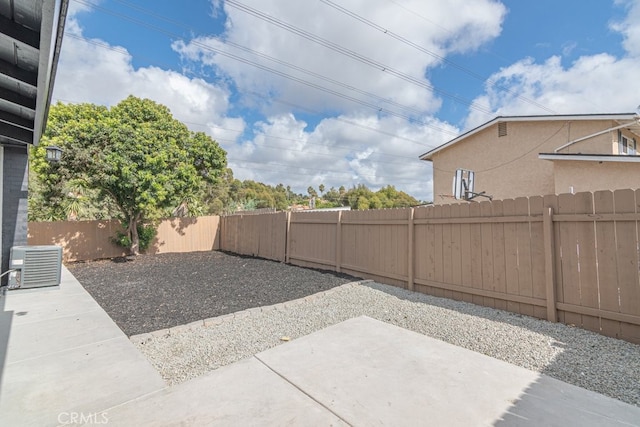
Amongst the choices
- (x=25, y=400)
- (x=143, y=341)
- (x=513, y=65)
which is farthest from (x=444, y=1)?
(x=25, y=400)

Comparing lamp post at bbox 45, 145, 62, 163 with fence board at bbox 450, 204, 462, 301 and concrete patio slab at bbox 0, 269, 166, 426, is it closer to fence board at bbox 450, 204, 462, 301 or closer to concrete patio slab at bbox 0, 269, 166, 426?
concrete patio slab at bbox 0, 269, 166, 426

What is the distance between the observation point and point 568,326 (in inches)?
146

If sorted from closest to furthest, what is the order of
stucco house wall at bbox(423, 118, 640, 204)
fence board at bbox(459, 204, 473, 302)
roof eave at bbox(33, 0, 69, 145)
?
roof eave at bbox(33, 0, 69, 145), fence board at bbox(459, 204, 473, 302), stucco house wall at bbox(423, 118, 640, 204)

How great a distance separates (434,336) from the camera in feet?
11.8

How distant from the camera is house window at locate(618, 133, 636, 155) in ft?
34.3

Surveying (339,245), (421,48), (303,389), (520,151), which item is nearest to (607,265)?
(303,389)

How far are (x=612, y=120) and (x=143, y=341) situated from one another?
1428cm

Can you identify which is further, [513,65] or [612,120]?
[513,65]

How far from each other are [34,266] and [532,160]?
49.2 ft

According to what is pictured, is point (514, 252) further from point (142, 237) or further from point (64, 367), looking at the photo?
point (142, 237)

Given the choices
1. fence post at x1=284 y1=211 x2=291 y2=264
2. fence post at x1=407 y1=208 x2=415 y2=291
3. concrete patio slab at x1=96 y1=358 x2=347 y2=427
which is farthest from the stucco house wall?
concrete patio slab at x1=96 y1=358 x2=347 y2=427

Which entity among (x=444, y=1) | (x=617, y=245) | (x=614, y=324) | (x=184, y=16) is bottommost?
(x=614, y=324)

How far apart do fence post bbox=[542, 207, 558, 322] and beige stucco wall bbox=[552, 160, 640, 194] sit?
6.46 metres

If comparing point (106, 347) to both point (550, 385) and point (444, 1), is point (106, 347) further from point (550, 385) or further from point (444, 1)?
point (444, 1)
